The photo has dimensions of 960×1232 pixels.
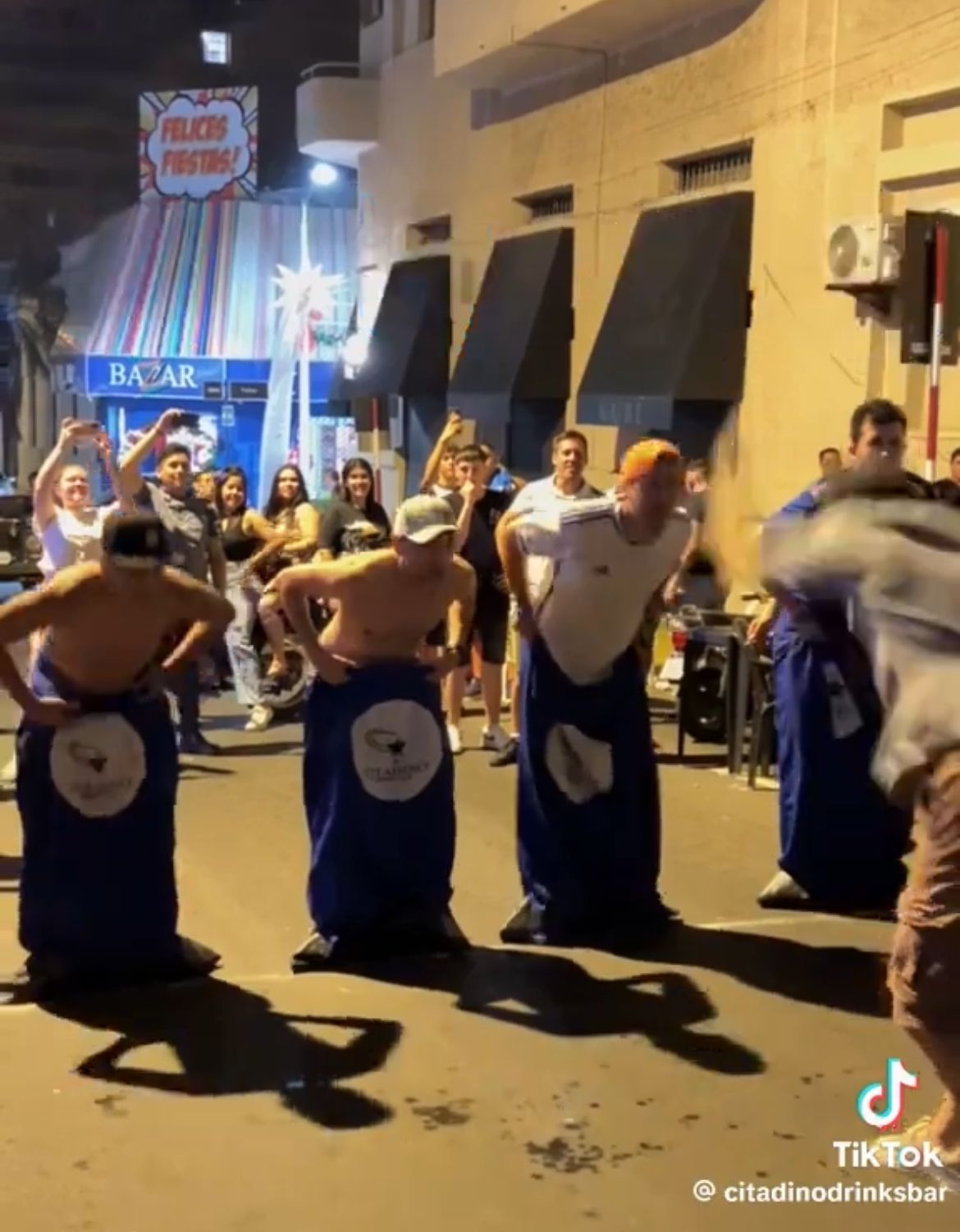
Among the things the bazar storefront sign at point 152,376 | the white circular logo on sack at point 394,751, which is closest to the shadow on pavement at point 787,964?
the white circular logo on sack at point 394,751

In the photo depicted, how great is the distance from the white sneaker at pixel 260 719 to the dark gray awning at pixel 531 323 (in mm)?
5577

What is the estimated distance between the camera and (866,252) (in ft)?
33.7

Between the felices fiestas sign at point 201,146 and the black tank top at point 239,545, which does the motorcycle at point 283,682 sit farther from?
the felices fiestas sign at point 201,146

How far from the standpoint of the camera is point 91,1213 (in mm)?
3414

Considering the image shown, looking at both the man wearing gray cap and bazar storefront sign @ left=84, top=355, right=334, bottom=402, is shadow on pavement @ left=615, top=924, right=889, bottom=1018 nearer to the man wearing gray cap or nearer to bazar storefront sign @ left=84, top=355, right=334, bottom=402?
the man wearing gray cap

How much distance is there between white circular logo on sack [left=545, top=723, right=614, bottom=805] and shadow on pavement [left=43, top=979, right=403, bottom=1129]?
110 cm

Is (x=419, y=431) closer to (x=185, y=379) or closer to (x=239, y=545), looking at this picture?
(x=185, y=379)

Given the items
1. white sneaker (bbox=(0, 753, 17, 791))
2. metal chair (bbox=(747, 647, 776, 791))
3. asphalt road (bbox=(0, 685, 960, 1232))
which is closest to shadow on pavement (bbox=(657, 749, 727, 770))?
metal chair (bbox=(747, 647, 776, 791))

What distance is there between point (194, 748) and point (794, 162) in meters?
5.98

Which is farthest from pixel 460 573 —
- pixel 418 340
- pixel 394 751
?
pixel 418 340

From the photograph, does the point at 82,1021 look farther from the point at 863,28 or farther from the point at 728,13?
the point at 728,13

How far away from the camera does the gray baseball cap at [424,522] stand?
488 cm

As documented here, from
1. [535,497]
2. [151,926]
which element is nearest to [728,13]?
[535,497]

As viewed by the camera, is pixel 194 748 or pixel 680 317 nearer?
pixel 194 748
